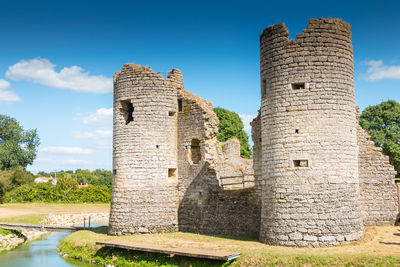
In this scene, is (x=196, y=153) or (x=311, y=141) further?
(x=196, y=153)

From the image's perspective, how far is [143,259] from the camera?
16344 mm

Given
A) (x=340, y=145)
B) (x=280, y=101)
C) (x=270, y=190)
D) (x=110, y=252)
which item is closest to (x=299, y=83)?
(x=280, y=101)

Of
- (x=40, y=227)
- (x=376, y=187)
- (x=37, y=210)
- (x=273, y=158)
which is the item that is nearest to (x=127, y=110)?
(x=273, y=158)

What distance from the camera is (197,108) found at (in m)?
20.4

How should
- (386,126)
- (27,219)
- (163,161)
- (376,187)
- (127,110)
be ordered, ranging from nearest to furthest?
(376,187), (163,161), (127,110), (27,219), (386,126)

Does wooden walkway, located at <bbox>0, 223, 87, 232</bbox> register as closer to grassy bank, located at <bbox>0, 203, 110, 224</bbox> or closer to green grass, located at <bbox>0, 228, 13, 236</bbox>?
green grass, located at <bbox>0, 228, 13, 236</bbox>

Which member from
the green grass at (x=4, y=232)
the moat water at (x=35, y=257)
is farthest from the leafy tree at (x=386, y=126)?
the green grass at (x=4, y=232)

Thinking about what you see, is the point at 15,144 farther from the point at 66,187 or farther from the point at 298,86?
the point at 298,86

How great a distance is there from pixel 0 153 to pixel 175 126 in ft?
141

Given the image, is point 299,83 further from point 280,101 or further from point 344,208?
point 344,208

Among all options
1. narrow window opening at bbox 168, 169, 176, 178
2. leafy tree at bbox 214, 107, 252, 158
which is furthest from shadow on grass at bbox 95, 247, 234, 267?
leafy tree at bbox 214, 107, 252, 158

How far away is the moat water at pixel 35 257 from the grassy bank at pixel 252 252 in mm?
617

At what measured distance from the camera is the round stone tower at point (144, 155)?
19625 mm

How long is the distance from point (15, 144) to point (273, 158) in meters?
51.4
